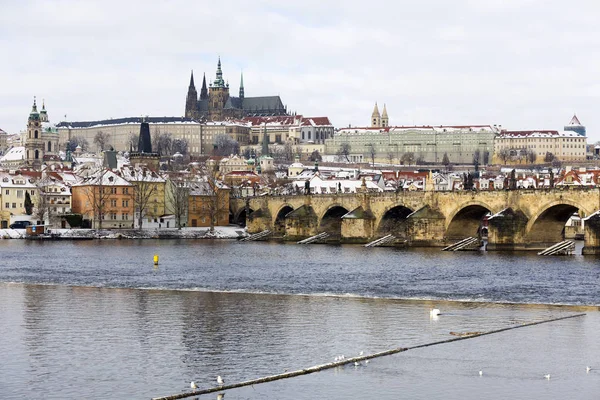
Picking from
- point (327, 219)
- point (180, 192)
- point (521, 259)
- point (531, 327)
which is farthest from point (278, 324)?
point (180, 192)

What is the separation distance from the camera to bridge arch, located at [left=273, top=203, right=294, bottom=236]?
9994 centimetres

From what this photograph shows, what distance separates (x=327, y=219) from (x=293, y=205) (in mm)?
5090

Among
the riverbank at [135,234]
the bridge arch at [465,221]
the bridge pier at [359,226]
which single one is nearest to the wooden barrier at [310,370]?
the bridge arch at [465,221]

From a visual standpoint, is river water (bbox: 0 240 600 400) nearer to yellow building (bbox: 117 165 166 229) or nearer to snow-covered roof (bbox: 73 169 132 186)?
snow-covered roof (bbox: 73 169 132 186)

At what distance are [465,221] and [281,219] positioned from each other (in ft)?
86.6

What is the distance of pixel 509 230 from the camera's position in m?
70.9

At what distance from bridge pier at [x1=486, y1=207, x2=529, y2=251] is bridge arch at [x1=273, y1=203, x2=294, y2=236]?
31148 mm

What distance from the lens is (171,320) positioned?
111 ft

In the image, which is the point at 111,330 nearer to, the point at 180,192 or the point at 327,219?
the point at 327,219

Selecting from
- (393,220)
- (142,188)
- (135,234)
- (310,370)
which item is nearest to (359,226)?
(393,220)

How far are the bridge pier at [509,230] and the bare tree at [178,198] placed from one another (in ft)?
127

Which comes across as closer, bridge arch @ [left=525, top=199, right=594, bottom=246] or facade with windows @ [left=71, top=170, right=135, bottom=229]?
bridge arch @ [left=525, top=199, right=594, bottom=246]

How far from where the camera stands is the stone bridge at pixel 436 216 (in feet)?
227

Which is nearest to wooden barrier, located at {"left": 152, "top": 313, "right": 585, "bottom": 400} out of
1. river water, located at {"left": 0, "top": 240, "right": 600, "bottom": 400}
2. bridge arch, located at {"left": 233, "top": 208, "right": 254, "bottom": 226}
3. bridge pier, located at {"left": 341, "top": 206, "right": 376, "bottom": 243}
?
river water, located at {"left": 0, "top": 240, "right": 600, "bottom": 400}
